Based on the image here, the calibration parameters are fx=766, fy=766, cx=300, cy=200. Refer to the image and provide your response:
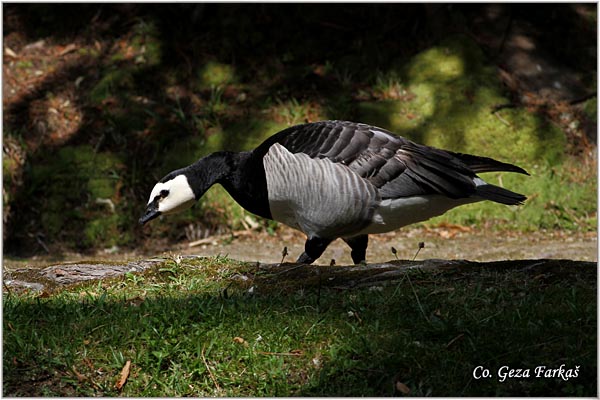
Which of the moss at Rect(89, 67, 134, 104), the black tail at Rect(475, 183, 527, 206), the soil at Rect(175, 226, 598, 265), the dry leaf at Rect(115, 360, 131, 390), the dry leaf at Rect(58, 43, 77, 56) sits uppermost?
the dry leaf at Rect(58, 43, 77, 56)

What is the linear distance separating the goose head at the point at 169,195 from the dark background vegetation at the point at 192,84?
3114 millimetres

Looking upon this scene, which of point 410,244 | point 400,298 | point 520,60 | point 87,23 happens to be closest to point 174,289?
point 400,298

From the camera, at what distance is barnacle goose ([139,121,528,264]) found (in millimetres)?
5688

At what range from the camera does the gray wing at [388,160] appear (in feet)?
18.7

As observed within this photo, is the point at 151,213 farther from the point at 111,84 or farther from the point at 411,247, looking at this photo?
the point at 111,84

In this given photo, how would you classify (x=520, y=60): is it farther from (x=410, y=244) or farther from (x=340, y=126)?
(x=340, y=126)

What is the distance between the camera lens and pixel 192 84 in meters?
11.3

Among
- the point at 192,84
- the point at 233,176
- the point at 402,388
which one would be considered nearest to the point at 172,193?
the point at 233,176

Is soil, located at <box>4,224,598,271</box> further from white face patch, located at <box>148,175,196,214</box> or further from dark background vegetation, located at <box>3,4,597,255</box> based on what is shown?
white face patch, located at <box>148,175,196,214</box>

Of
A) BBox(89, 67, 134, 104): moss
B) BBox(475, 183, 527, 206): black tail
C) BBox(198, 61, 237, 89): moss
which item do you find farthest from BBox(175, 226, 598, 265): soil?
BBox(89, 67, 134, 104): moss

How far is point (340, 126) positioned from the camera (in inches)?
235

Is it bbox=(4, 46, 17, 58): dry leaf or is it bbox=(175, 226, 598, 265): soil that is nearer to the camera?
bbox=(175, 226, 598, 265): soil

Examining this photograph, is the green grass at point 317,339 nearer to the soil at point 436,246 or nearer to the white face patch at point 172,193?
the white face patch at point 172,193

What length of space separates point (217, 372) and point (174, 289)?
988 mm
